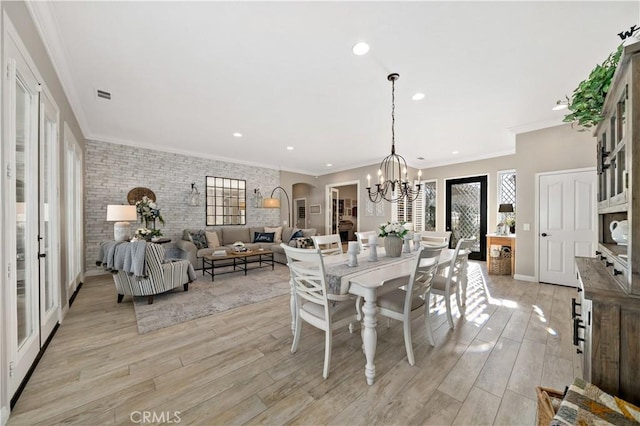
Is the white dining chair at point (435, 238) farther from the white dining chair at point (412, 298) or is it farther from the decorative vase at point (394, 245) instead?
the white dining chair at point (412, 298)

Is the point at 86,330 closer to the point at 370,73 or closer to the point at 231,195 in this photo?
the point at 370,73

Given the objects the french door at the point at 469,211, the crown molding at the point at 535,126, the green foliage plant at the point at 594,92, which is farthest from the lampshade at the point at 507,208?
the green foliage plant at the point at 594,92

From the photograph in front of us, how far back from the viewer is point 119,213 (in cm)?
426

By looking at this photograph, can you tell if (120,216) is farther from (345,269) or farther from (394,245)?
(394,245)

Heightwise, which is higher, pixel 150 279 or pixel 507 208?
pixel 507 208

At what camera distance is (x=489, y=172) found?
238 inches

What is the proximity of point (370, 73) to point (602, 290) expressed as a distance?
2586 millimetres

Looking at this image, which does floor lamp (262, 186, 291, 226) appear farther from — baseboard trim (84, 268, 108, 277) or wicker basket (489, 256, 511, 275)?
wicker basket (489, 256, 511, 275)

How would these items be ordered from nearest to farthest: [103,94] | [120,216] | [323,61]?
[323,61] < [103,94] < [120,216]

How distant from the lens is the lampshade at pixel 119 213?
13.8 feet

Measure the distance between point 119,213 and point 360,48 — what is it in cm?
467

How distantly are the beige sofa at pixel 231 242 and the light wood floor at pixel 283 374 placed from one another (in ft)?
7.52

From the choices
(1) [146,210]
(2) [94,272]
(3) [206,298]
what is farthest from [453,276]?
(2) [94,272]

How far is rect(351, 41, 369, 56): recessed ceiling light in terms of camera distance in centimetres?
222
